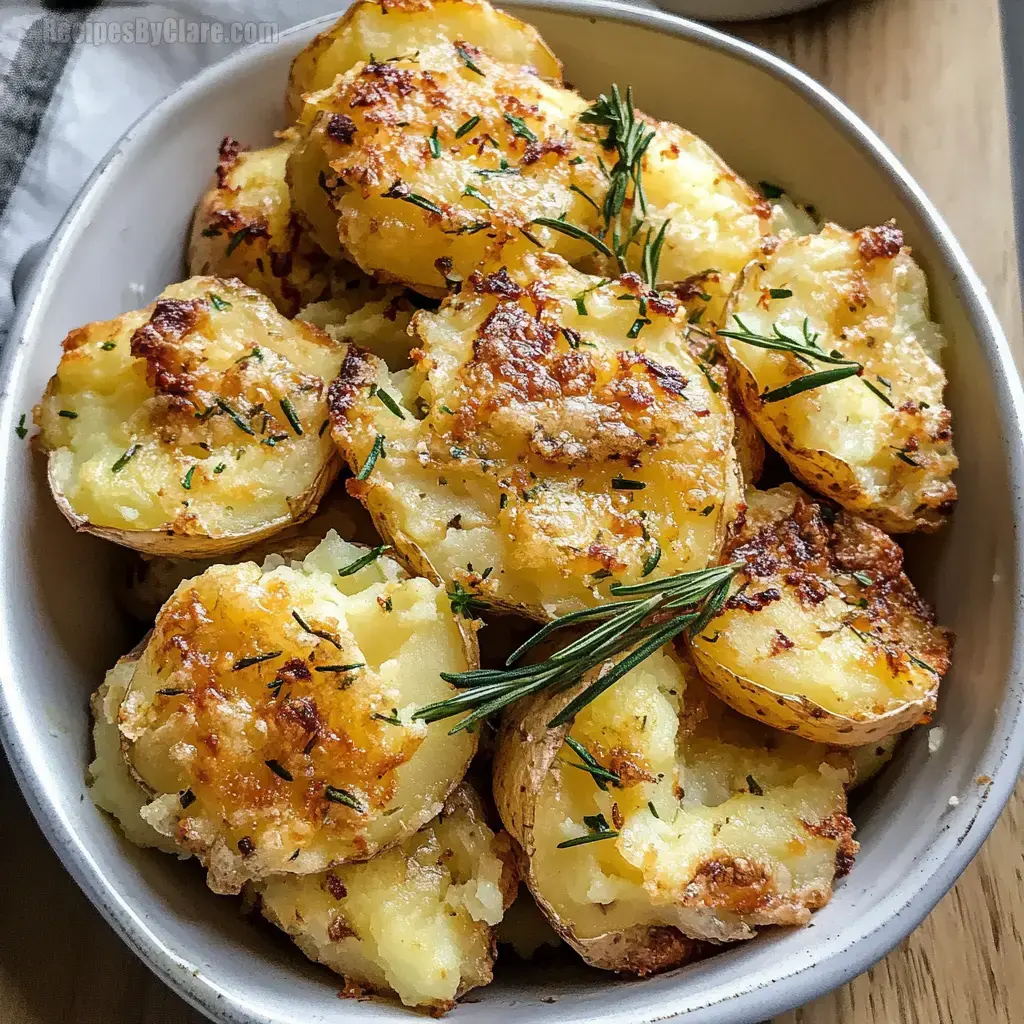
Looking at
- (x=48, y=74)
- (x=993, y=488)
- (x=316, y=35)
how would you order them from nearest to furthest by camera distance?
(x=993, y=488), (x=316, y=35), (x=48, y=74)

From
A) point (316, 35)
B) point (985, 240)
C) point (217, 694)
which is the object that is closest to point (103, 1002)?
point (217, 694)

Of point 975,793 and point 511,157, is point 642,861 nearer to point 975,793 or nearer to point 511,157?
point 975,793

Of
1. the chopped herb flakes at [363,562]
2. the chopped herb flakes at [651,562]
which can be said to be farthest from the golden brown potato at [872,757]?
the chopped herb flakes at [363,562]

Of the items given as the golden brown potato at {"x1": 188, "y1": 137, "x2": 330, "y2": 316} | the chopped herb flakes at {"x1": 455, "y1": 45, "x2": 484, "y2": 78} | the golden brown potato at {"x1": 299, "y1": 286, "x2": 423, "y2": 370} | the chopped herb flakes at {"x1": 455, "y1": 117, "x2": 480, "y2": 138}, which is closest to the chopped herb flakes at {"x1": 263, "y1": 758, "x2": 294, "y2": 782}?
the golden brown potato at {"x1": 299, "y1": 286, "x2": 423, "y2": 370}

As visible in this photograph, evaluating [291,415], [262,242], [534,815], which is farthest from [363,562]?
[262,242]

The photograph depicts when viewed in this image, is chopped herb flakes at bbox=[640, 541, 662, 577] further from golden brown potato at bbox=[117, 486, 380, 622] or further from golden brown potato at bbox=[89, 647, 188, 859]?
golden brown potato at bbox=[89, 647, 188, 859]

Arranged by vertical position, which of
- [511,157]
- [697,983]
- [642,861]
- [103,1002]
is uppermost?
[511,157]
